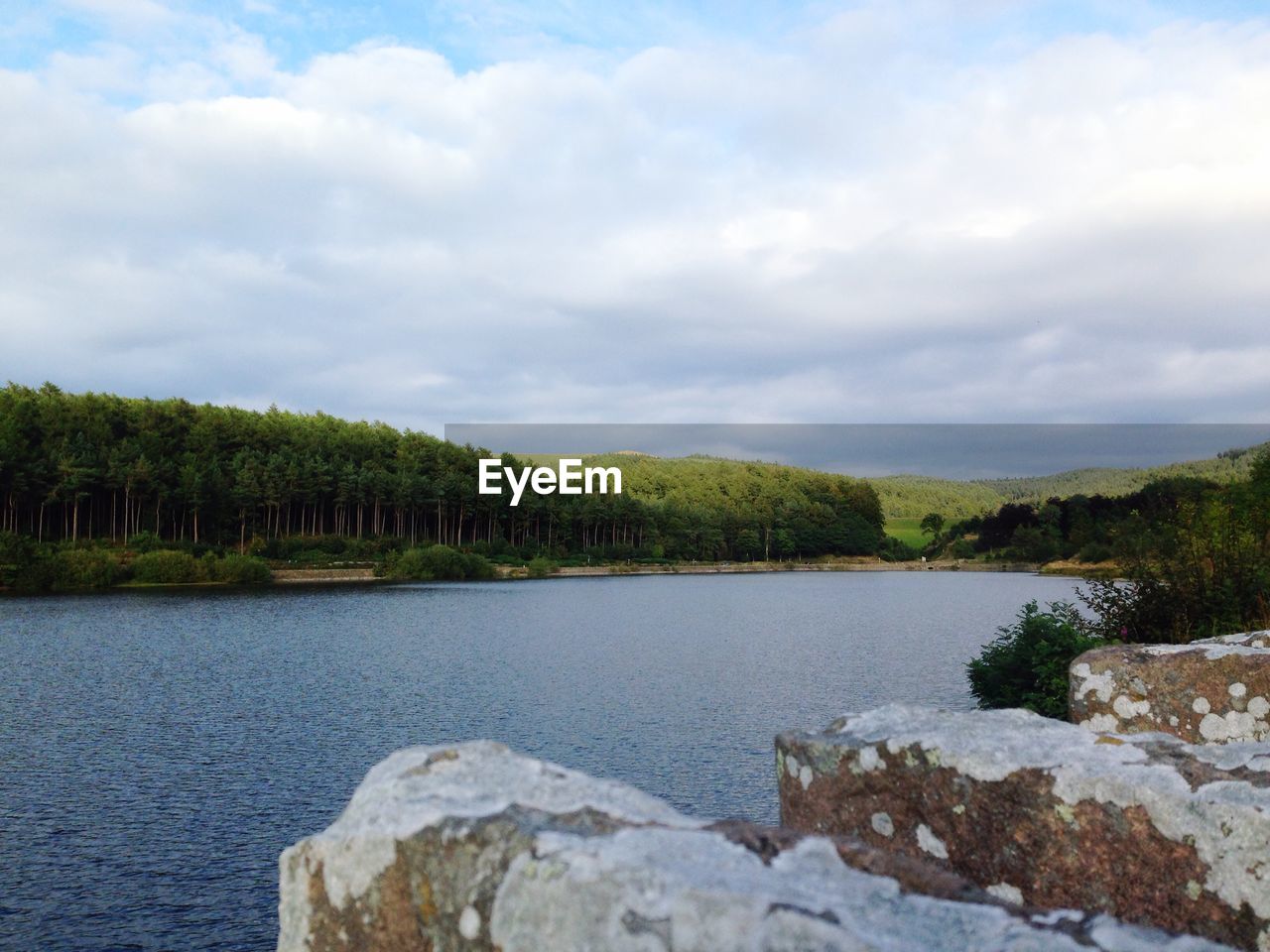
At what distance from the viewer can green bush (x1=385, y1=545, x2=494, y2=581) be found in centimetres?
8012

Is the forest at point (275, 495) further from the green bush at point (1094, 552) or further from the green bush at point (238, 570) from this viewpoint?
the green bush at point (1094, 552)

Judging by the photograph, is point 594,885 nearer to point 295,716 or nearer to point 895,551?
point 295,716

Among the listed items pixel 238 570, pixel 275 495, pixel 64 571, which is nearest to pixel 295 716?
pixel 64 571

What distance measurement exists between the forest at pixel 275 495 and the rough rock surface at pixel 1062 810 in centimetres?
7210

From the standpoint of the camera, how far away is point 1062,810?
360 centimetres

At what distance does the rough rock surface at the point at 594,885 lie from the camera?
7.43 ft

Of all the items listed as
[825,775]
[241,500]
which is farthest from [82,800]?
[241,500]

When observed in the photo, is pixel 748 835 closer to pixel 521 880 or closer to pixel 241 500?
pixel 521 880

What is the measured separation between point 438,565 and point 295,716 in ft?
212

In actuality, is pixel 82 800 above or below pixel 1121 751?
below

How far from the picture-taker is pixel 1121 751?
3768 mm

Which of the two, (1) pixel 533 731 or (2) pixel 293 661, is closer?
(1) pixel 533 731

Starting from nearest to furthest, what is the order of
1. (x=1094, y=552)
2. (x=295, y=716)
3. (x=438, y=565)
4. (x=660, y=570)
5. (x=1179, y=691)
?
1. (x=1179, y=691)
2. (x=295, y=716)
3. (x=1094, y=552)
4. (x=438, y=565)
5. (x=660, y=570)

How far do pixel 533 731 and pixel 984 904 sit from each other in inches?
592
